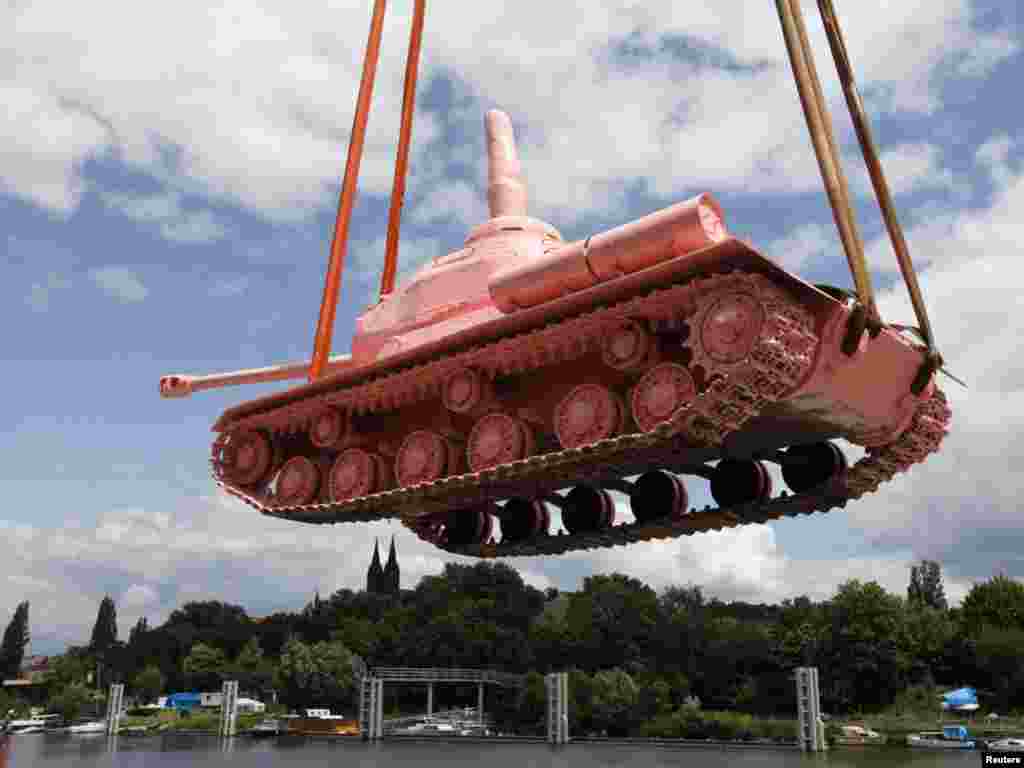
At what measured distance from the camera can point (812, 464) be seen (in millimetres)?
15242

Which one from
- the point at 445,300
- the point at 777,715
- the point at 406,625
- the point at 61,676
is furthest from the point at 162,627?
the point at 445,300

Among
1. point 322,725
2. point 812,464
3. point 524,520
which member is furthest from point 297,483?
point 322,725

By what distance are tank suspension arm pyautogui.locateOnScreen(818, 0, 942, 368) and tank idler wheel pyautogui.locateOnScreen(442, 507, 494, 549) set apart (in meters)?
8.85

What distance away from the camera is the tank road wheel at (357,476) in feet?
53.9

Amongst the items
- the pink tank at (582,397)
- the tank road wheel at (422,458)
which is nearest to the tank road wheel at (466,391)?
the pink tank at (582,397)

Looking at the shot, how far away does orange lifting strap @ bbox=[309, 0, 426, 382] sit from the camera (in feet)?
59.5

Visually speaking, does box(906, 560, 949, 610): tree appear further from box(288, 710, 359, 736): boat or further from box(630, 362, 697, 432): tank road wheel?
box(630, 362, 697, 432): tank road wheel

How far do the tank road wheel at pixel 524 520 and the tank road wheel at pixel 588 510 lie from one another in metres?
1.08

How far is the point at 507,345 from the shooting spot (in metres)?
14.1

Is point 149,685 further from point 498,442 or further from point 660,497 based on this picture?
point 498,442

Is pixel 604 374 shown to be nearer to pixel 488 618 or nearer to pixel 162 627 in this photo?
pixel 488 618

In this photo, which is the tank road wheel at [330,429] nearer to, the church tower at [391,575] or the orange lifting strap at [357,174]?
the orange lifting strap at [357,174]

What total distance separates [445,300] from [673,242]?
5017 millimetres

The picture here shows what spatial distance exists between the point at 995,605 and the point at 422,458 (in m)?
70.8
